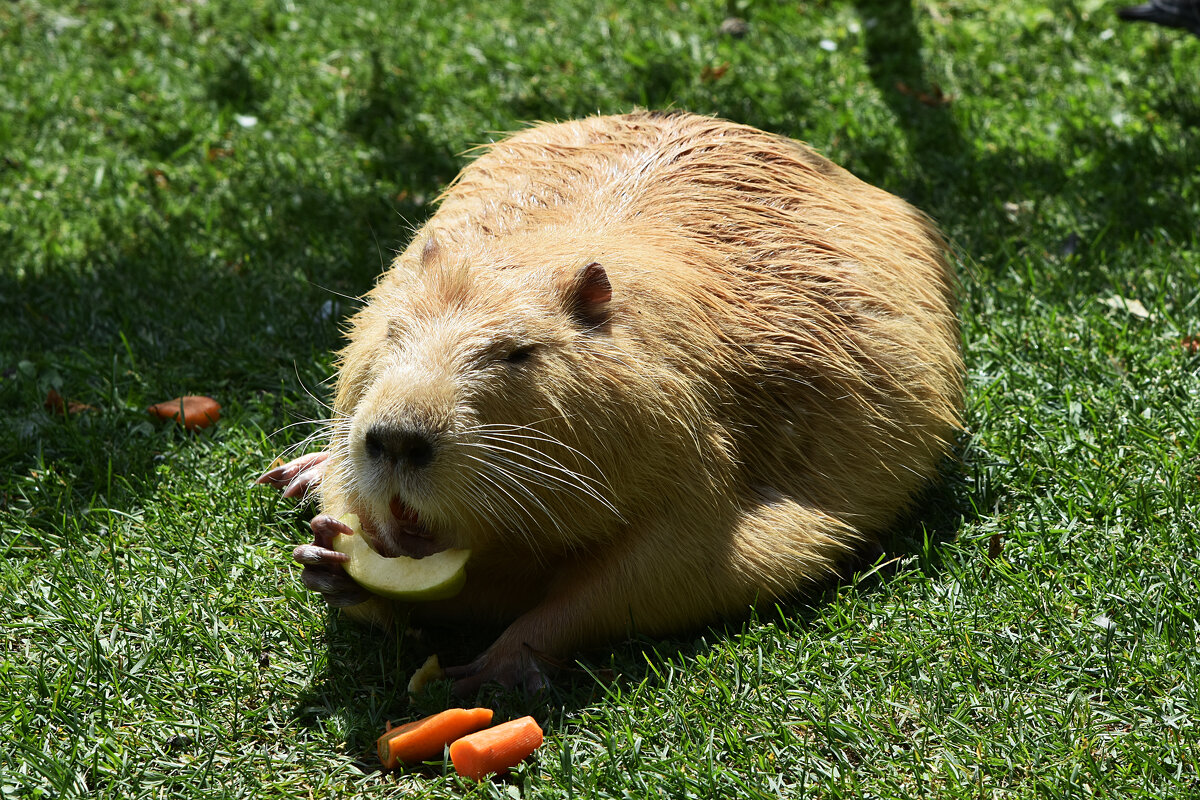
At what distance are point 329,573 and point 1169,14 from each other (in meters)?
5.06

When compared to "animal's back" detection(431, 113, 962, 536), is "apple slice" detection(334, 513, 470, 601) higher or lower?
lower

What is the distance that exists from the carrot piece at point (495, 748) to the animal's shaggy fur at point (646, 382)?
0.25 metres

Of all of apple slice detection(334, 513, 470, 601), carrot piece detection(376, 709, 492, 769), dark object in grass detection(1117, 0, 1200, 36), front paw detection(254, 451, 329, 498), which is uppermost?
dark object in grass detection(1117, 0, 1200, 36)

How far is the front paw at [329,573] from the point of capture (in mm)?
3039

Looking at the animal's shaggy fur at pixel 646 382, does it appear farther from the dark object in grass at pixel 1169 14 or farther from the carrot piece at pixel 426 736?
the dark object in grass at pixel 1169 14

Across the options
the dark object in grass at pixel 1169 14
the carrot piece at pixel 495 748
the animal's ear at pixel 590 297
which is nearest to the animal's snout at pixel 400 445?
the animal's ear at pixel 590 297

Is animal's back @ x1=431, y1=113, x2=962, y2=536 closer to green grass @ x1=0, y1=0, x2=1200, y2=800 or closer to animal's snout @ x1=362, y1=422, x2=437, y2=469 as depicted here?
green grass @ x1=0, y1=0, x2=1200, y2=800

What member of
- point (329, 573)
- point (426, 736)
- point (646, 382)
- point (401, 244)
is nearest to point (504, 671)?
point (426, 736)

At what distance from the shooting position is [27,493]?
375 cm

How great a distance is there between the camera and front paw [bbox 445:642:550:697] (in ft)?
9.70

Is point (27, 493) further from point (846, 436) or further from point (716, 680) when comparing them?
point (846, 436)

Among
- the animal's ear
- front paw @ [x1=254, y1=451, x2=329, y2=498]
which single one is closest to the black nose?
the animal's ear

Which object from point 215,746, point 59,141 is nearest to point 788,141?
point 215,746

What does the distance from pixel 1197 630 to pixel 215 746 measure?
2476 millimetres
